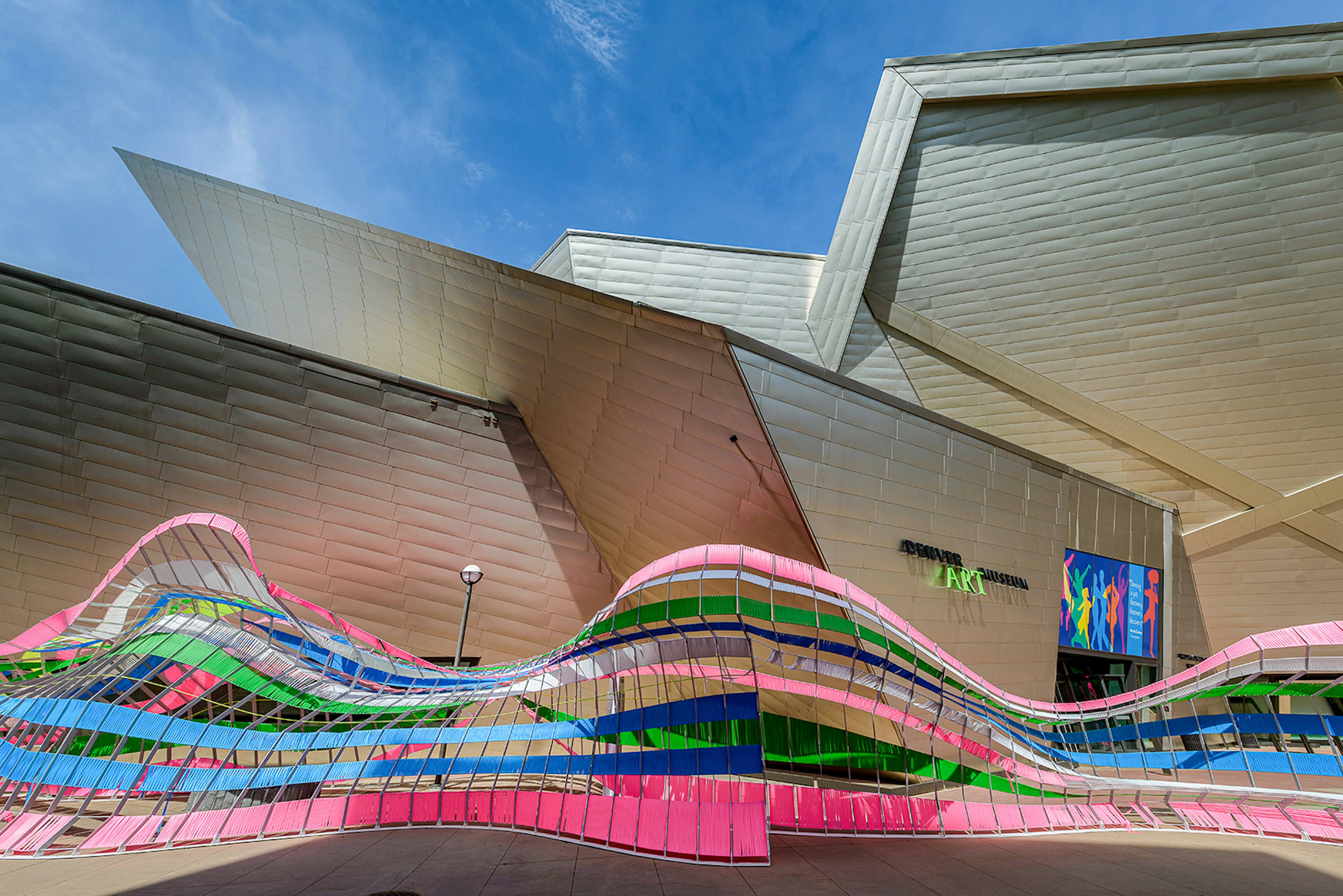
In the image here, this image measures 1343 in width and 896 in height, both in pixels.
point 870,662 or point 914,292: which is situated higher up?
point 914,292

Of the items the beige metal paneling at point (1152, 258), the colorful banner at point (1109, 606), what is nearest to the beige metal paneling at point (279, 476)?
the colorful banner at point (1109, 606)

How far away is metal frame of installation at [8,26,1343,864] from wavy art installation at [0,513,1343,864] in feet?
0.19

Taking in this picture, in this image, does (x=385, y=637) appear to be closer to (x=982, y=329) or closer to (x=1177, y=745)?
(x=982, y=329)

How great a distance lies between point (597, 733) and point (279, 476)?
7.88 meters

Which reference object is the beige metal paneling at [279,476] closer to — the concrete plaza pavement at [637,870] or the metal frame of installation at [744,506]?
the metal frame of installation at [744,506]

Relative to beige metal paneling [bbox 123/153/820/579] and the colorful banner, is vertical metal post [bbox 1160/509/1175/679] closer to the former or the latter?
the colorful banner

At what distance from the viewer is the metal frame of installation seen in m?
6.28

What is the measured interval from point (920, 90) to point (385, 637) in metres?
17.1

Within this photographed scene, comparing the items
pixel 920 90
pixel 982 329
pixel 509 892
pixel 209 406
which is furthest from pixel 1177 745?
pixel 209 406

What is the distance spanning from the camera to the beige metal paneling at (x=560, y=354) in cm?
961

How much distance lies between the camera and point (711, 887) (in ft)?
15.3

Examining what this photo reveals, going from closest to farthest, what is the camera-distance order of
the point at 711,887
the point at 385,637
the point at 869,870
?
the point at 711,887, the point at 869,870, the point at 385,637

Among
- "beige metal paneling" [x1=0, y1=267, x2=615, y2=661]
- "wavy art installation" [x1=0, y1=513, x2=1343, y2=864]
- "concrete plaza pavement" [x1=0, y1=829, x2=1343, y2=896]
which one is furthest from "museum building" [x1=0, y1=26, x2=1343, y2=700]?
"concrete plaza pavement" [x1=0, y1=829, x2=1343, y2=896]

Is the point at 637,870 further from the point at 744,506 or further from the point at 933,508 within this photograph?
the point at 933,508
